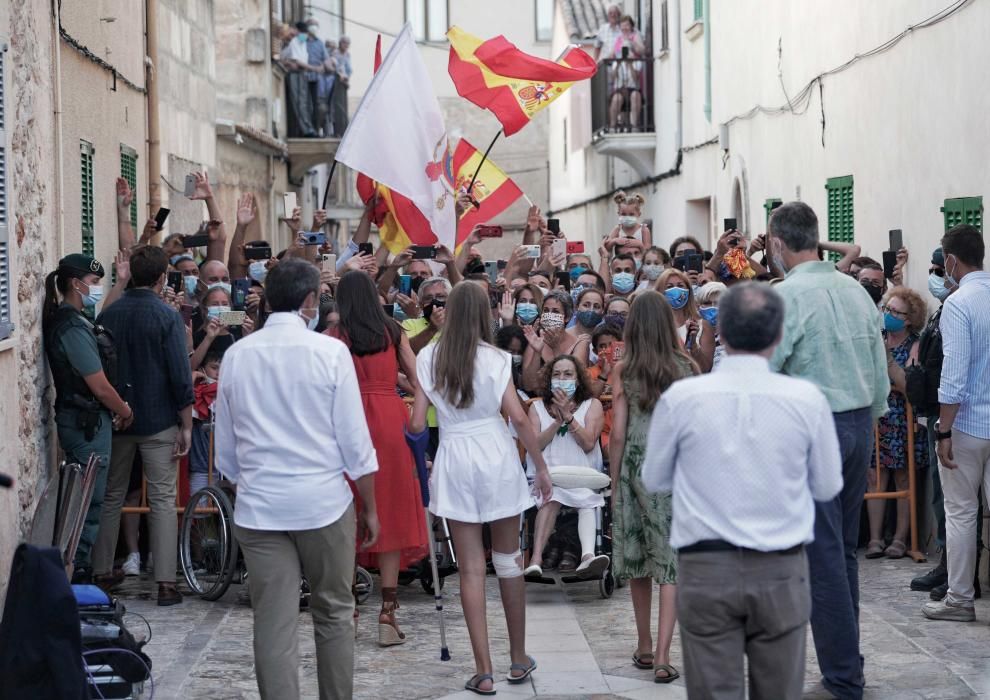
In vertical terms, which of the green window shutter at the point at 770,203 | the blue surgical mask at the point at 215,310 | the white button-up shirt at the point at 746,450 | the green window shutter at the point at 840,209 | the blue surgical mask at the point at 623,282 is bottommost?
the white button-up shirt at the point at 746,450

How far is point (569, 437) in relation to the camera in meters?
9.70

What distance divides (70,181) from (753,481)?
782cm

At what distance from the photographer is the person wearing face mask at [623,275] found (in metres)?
12.3

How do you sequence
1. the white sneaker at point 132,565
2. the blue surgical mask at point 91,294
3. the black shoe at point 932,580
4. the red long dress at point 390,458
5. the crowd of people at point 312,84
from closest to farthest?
the red long dress at point 390,458, the blue surgical mask at point 91,294, the black shoe at point 932,580, the white sneaker at point 132,565, the crowd of people at point 312,84

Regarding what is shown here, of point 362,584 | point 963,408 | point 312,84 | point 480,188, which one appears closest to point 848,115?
point 480,188

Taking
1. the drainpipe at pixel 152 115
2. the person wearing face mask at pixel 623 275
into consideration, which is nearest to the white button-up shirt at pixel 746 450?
the person wearing face mask at pixel 623 275

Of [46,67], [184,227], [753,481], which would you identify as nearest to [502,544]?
[753,481]

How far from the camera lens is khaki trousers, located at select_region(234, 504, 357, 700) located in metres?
5.96

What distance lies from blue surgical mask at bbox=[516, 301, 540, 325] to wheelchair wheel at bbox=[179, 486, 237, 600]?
8.78 feet

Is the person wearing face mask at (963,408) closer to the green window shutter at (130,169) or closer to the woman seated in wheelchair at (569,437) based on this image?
the woman seated in wheelchair at (569,437)

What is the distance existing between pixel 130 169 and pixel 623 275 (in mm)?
4823

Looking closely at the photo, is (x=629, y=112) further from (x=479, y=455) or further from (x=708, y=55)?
(x=479, y=455)

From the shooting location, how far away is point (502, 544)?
723 cm

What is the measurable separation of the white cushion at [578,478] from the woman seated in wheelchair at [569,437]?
10cm
